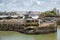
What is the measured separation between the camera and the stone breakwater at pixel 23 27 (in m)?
7.07

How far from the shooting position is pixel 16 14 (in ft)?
25.2

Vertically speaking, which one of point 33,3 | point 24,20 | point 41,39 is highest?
point 33,3

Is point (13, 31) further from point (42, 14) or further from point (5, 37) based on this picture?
point (42, 14)

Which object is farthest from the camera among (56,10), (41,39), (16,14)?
(56,10)

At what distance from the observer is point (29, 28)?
7113 millimetres

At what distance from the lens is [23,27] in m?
7.16

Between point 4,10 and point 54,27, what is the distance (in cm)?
213

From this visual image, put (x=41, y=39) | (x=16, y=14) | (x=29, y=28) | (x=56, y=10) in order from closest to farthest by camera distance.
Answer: (x=41, y=39) < (x=29, y=28) < (x=16, y=14) < (x=56, y=10)

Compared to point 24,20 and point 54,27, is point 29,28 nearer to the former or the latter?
point 24,20

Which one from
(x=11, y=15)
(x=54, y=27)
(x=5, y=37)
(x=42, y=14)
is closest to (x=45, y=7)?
(x=42, y=14)

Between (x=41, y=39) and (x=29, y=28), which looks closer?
(x=41, y=39)

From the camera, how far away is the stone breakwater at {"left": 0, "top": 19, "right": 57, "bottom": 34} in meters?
7.07

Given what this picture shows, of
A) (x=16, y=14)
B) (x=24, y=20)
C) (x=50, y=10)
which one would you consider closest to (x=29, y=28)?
(x=24, y=20)

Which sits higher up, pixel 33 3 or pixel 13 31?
pixel 33 3
